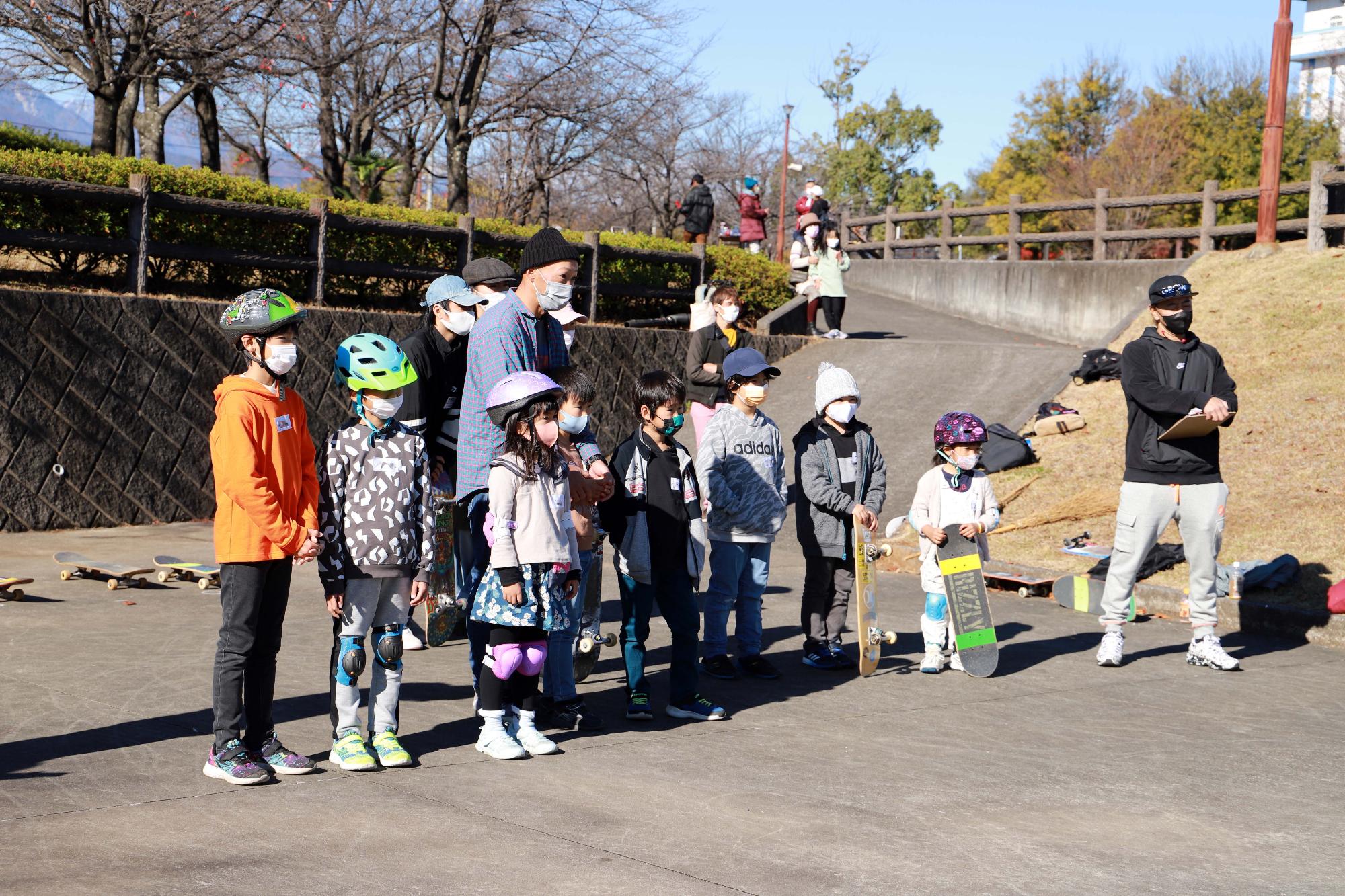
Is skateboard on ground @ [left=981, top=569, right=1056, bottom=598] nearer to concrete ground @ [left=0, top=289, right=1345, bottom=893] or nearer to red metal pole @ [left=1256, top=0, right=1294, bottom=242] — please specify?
concrete ground @ [left=0, top=289, right=1345, bottom=893]

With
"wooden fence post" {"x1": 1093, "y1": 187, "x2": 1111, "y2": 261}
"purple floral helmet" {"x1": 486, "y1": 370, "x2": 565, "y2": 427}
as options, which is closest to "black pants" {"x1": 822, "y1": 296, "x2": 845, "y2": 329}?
A: "wooden fence post" {"x1": 1093, "y1": 187, "x2": 1111, "y2": 261}

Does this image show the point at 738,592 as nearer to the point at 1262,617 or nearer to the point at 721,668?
the point at 721,668

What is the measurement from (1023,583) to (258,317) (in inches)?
282

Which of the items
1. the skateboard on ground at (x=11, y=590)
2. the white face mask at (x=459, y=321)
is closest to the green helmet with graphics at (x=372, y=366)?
the white face mask at (x=459, y=321)

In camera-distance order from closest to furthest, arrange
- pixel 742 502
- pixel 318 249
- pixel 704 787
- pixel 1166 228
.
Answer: pixel 704 787 < pixel 742 502 < pixel 318 249 < pixel 1166 228

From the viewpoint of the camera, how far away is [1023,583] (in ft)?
34.6

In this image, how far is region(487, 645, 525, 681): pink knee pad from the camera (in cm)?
545

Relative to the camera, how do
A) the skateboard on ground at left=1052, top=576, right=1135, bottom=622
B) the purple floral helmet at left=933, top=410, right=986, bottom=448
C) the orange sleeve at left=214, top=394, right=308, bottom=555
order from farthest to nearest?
the skateboard on ground at left=1052, top=576, right=1135, bottom=622, the purple floral helmet at left=933, top=410, right=986, bottom=448, the orange sleeve at left=214, top=394, right=308, bottom=555

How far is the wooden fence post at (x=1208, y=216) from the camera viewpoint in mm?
20531

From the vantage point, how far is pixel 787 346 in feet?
63.2

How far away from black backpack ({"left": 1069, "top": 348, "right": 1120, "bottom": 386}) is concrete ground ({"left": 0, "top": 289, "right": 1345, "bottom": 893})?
25.0 ft

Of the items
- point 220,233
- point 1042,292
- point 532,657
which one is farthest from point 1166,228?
point 532,657

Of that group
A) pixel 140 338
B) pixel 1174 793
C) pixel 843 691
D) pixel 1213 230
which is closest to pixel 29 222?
pixel 140 338

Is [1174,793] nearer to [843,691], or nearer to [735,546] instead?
[843,691]
